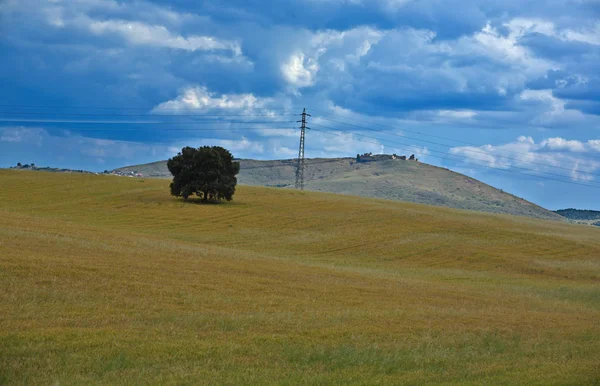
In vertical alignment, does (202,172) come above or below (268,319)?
above

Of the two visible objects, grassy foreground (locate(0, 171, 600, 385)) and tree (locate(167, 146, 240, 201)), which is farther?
tree (locate(167, 146, 240, 201))

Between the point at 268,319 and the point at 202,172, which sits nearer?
the point at 268,319

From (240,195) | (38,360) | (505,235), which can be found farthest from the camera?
(240,195)

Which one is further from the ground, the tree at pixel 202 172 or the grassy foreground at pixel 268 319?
the tree at pixel 202 172

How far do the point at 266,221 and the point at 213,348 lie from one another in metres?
51.7

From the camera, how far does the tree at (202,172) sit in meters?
76.1

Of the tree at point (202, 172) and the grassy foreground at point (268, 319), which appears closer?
the grassy foreground at point (268, 319)

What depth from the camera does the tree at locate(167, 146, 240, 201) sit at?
250 ft

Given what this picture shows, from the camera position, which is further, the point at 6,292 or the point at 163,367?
the point at 6,292

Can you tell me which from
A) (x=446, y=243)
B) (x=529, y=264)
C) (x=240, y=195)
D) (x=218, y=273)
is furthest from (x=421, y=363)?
(x=240, y=195)

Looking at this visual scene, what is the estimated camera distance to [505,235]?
62.2 meters

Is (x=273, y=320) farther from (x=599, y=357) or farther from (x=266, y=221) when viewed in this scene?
(x=266, y=221)

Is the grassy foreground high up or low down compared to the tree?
down

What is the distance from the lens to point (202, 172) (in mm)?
76312
